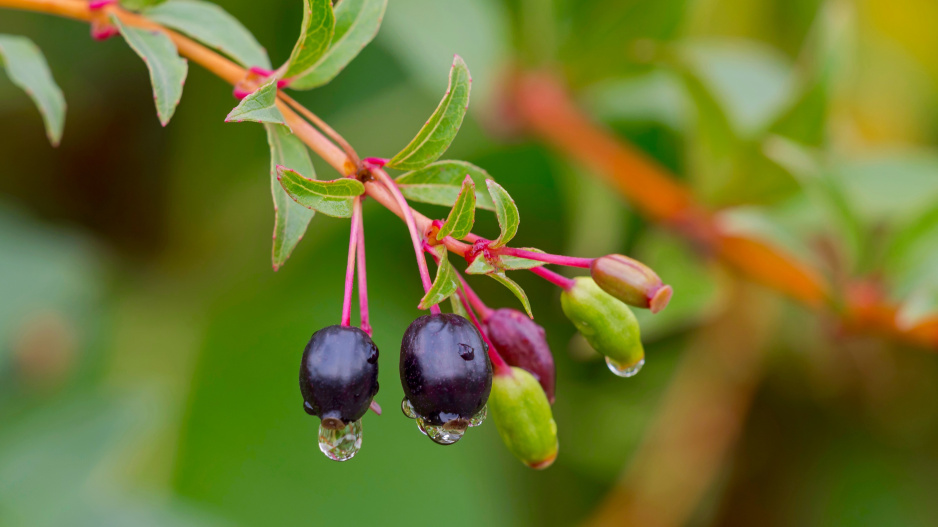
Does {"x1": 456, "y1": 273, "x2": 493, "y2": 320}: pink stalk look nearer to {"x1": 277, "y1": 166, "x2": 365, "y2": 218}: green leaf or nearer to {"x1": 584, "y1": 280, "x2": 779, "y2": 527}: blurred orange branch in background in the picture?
{"x1": 277, "y1": 166, "x2": 365, "y2": 218}: green leaf

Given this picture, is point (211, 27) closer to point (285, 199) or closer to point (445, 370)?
point (285, 199)

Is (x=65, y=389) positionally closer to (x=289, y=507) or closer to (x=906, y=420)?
(x=289, y=507)

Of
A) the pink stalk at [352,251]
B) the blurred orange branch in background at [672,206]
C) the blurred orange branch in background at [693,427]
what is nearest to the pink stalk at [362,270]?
the pink stalk at [352,251]

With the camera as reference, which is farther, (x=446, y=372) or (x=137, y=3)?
(x=137, y=3)

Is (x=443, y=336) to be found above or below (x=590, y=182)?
below

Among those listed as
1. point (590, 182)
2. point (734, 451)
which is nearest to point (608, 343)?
point (590, 182)

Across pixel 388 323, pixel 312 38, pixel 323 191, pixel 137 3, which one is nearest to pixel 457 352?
pixel 323 191

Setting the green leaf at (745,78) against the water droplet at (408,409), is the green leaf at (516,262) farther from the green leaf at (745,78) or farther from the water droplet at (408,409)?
the green leaf at (745,78)
